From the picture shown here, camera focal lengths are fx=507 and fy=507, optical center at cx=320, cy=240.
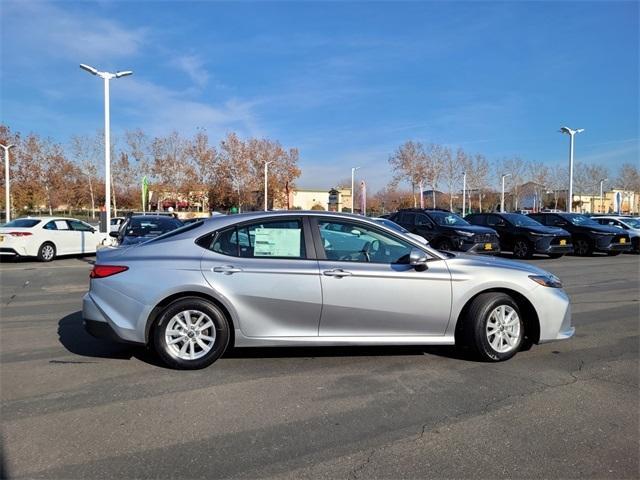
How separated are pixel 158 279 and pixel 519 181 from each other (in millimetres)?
73496

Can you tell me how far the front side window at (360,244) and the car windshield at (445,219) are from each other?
1230cm

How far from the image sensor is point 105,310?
5.00 m

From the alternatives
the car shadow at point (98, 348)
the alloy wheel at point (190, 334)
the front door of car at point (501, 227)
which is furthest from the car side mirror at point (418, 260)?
the front door of car at point (501, 227)

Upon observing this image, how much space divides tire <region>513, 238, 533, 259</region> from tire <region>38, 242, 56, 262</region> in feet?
52.4

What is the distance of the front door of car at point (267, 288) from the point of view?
16.1 feet

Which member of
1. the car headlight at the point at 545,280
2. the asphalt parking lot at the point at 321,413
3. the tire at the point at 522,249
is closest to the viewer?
the asphalt parking lot at the point at 321,413

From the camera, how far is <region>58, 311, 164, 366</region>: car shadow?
17.9ft

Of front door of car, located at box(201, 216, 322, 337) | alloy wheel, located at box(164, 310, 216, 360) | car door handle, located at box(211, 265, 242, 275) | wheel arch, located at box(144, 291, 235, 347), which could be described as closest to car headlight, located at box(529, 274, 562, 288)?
front door of car, located at box(201, 216, 322, 337)

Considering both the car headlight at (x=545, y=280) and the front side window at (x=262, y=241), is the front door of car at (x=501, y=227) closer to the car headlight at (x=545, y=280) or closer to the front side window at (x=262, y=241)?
the car headlight at (x=545, y=280)

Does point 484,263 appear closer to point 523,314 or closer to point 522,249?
point 523,314

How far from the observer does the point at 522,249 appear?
18.2m

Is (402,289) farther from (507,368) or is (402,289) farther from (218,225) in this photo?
(218,225)

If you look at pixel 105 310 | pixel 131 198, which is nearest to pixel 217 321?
pixel 105 310

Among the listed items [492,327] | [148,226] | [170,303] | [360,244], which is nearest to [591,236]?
[148,226]
